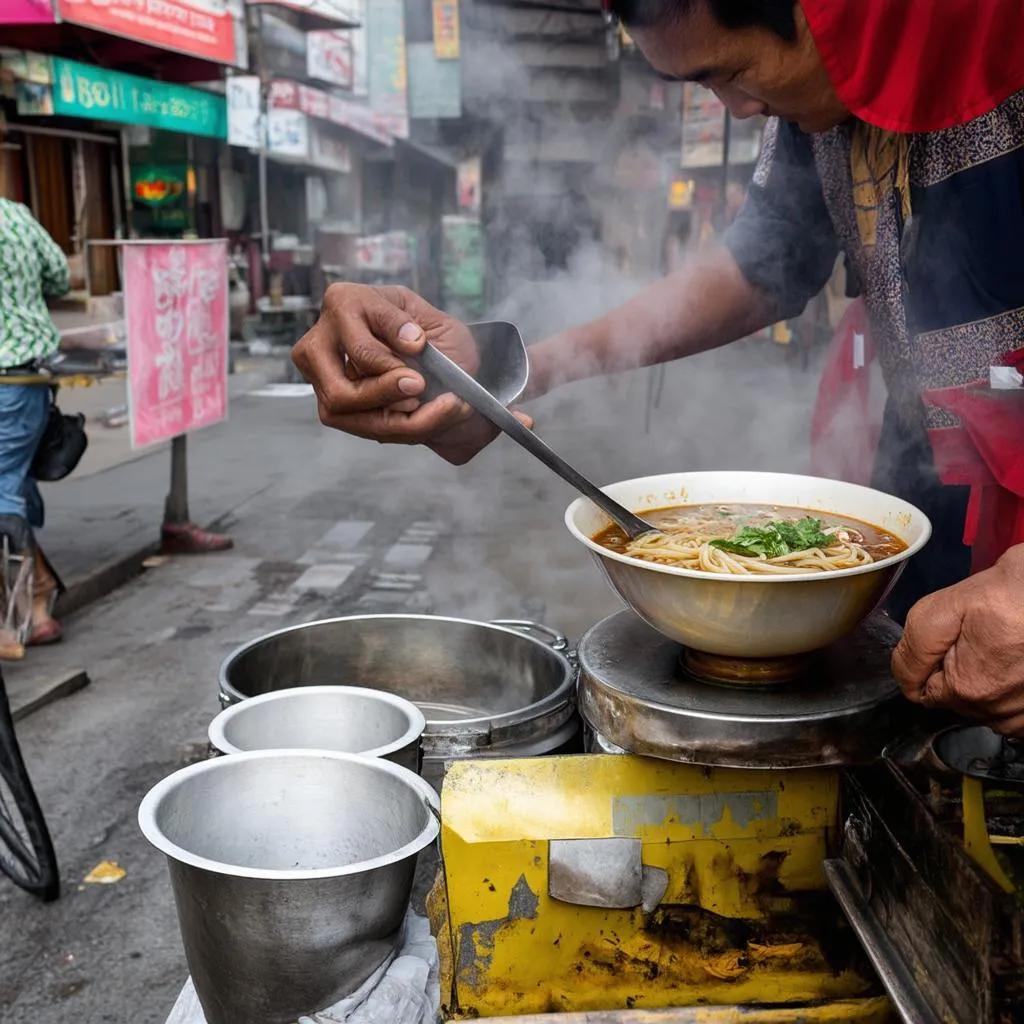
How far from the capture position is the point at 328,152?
58.1ft

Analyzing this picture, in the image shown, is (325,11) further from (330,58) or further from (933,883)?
(933,883)

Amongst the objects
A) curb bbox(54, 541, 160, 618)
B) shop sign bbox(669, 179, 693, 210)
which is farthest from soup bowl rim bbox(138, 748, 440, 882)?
shop sign bbox(669, 179, 693, 210)

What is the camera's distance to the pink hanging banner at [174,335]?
18.2 feet

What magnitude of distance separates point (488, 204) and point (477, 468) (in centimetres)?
473

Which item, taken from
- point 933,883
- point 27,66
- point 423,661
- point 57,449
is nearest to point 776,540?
point 933,883

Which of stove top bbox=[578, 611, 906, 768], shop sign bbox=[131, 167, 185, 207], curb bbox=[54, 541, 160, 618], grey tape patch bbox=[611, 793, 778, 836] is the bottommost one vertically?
curb bbox=[54, 541, 160, 618]

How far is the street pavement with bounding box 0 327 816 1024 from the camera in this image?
3104 millimetres

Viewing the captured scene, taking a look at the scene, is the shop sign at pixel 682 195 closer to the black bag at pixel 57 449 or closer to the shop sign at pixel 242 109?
the shop sign at pixel 242 109

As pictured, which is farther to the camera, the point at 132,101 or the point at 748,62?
the point at 132,101

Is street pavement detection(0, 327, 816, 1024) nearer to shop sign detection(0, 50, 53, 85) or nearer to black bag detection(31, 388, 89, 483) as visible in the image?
black bag detection(31, 388, 89, 483)

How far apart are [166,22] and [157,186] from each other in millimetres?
5380

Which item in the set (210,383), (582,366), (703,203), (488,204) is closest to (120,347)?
(210,383)

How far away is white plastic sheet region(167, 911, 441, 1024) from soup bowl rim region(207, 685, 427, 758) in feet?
1.04

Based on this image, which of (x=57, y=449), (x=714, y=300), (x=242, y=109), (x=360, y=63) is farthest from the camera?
(x=360, y=63)
